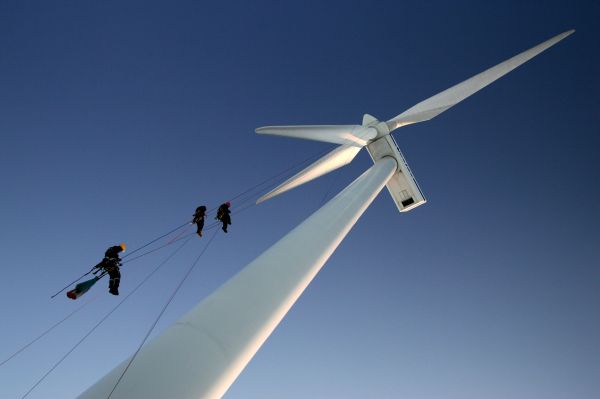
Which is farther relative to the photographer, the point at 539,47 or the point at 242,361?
the point at 539,47

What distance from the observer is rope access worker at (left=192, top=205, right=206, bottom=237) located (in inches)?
478

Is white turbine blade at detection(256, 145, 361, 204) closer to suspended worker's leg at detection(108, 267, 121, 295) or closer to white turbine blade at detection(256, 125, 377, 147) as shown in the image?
white turbine blade at detection(256, 125, 377, 147)

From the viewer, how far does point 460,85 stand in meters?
15.1

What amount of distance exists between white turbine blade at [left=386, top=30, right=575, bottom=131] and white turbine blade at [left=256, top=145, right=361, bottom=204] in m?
3.38

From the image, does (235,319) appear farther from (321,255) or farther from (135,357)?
(321,255)

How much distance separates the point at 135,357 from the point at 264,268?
2.03 meters

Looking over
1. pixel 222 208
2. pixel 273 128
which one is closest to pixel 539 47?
pixel 273 128

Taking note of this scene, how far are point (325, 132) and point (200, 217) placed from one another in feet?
18.5

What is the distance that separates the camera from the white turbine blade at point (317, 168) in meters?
14.5

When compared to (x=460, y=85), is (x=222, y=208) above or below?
below

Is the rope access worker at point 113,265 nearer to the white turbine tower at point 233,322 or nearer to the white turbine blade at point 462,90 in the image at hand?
the white turbine tower at point 233,322

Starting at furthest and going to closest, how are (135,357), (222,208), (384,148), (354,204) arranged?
(384,148)
(222,208)
(354,204)
(135,357)

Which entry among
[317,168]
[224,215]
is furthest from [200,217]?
[317,168]

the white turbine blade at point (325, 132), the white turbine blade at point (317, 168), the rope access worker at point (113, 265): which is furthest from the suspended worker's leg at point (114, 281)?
the white turbine blade at point (325, 132)
